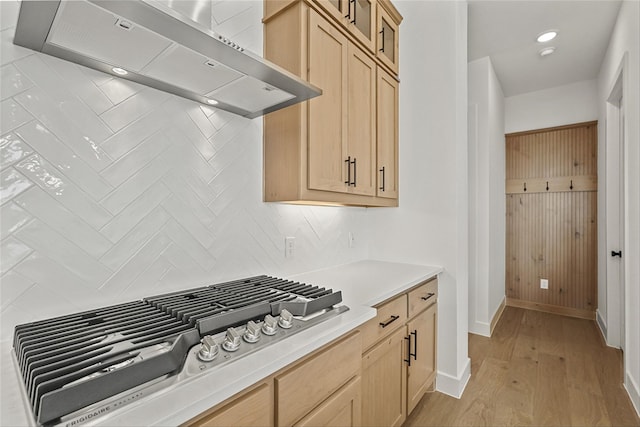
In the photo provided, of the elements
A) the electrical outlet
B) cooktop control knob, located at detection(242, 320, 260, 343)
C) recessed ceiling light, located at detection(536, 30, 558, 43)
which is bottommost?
cooktop control knob, located at detection(242, 320, 260, 343)

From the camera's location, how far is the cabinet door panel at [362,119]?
1.87 m

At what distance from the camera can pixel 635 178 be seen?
215cm

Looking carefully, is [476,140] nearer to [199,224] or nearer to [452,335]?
[452,335]

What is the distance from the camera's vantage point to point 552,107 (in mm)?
3998

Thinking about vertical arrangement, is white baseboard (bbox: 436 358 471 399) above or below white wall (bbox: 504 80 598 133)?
below

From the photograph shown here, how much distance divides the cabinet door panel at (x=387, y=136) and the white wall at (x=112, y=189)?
0.84 m

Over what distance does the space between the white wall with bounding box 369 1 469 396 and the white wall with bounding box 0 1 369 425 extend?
Answer: 1.19 metres

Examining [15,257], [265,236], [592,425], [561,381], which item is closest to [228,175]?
[265,236]

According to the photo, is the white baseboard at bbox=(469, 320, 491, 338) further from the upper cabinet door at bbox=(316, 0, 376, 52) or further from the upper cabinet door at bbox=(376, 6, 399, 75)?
the upper cabinet door at bbox=(316, 0, 376, 52)

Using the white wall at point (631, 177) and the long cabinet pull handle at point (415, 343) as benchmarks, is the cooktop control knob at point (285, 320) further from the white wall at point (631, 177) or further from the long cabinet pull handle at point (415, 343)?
the white wall at point (631, 177)

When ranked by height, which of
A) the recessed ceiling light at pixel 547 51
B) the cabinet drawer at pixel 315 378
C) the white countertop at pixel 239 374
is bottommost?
the cabinet drawer at pixel 315 378

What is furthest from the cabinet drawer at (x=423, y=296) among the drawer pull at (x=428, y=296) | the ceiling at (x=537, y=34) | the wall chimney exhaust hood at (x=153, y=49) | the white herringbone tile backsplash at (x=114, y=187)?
the ceiling at (x=537, y=34)

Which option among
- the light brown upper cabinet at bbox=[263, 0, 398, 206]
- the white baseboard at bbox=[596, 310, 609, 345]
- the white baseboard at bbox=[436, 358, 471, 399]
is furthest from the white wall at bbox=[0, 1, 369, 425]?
the white baseboard at bbox=[596, 310, 609, 345]

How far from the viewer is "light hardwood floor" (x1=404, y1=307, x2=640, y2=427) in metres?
1.98
